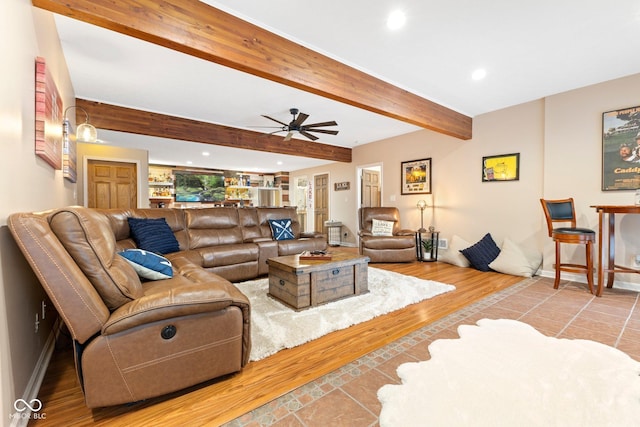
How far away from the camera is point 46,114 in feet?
6.02

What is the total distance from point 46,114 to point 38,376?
161 centimetres

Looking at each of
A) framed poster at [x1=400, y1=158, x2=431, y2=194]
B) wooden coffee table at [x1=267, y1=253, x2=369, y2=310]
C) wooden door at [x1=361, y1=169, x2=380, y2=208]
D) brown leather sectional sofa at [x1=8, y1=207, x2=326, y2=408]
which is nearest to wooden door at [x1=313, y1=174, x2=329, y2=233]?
wooden door at [x1=361, y1=169, x2=380, y2=208]

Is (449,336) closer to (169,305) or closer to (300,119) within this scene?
(169,305)

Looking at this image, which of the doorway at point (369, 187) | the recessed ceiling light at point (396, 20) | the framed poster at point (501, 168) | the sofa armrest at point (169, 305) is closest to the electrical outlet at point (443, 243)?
the framed poster at point (501, 168)

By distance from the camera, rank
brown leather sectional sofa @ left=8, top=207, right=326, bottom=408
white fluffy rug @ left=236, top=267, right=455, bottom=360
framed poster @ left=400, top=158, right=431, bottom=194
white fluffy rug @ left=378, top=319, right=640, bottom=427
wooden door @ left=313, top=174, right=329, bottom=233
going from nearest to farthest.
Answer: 1. brown leather sectional sofa @ left=8, top=207, right=326, bottom=408
2. white fluffy rug @ left=378, top=319, right=640, bottom=427
3. white fluffy rug @ left=236, top=267, right=455, bottom=360
4. framed poster @ left=400, top=158, right=431, bottom=194
5. wooden door @ left=313, top=174, right=329, bottom=233

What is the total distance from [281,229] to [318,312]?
210cm

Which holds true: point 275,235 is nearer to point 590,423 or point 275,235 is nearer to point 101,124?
point 101,124

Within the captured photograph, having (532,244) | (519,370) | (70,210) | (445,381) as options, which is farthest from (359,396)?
(532,244)

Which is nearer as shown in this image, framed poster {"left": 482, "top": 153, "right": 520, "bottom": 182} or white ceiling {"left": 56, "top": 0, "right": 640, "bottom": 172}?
white ceiling {"left": 56, "top": 0, "right": 640, "bottom": 172}

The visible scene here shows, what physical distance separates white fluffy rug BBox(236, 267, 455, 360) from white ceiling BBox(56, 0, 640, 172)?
250 cm

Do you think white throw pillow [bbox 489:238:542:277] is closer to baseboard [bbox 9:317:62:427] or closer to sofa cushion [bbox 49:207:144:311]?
sofa cushion [bbox 49:207:144:311]

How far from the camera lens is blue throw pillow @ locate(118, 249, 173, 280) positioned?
6.29 feet

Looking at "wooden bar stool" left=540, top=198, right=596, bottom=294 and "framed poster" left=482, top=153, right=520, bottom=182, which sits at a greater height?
"framed poster" left=482, top=153, right=520, bottom=182

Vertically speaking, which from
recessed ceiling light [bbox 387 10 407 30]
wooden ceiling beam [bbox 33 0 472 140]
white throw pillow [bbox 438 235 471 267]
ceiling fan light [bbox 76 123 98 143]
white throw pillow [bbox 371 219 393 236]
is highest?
recessed ceiling light [bbox 387 10 407 30]
